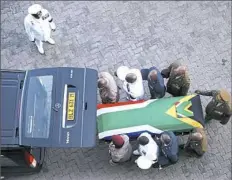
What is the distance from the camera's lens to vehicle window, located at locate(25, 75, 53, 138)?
654cm

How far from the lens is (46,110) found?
262 inches

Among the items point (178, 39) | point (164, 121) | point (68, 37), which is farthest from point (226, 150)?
point (68, 37)

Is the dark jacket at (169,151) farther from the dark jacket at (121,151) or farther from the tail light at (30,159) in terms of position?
the tail light at (30,159)

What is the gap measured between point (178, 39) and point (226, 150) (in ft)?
8.56

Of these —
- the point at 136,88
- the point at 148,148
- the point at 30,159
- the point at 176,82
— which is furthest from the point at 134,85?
the point at 30,159

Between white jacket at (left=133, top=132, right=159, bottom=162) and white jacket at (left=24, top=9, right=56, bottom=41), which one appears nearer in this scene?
white jacket at (left=133, top=132, right=159, bottom=162)

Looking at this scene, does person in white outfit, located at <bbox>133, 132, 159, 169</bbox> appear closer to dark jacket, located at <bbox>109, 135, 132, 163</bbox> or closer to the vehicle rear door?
dark jacket, located at <bbox>109, 135, 132, 163</bbox>

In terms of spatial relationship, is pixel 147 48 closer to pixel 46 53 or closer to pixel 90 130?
pixel 46 53

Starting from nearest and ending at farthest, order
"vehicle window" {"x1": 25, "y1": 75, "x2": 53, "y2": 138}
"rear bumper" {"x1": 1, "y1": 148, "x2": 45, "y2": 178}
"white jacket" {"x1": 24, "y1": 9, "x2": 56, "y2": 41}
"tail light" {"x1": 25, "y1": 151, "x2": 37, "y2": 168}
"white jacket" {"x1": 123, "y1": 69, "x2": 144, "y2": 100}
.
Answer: "vehicle window" {"x1": 25, "y1": 75, "x2": 53, "y2": 138} → "rear bumper" {"x1": 1, "y1": 148, "x2": 45, "y2": 178} → "tail light" {"x1": 25, "y1": 151, "x2": 37, "y2": 168} → "white jacket" {"x1": 123, "y1": 69, "x2": 144, "y2": 100} → "white jacket" {"x1": 24, "y1": 9, "x2": 56, "y2": 41}

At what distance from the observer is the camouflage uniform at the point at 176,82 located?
23.7 feet

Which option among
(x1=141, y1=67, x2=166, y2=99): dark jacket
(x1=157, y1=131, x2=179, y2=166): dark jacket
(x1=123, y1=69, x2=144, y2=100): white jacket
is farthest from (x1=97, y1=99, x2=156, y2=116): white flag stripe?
(x1=157, y1=131, x2=179, y2=166): dark jacket

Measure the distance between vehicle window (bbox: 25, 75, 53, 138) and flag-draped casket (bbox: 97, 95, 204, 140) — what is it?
40.0 inches

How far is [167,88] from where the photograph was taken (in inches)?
300

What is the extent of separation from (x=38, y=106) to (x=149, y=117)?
1.89 metres
